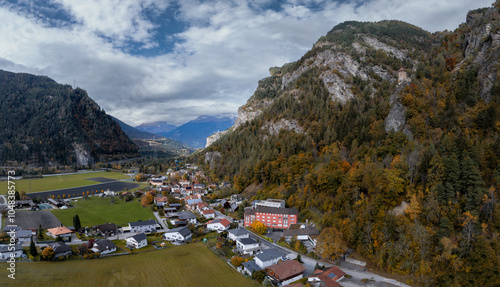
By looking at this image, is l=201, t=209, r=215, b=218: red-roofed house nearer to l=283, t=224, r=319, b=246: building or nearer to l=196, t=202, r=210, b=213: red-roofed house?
l=196, t=202, r=210, b=213: red-roofed house

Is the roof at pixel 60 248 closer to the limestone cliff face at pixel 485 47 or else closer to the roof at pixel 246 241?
the roof at pixel 246 241

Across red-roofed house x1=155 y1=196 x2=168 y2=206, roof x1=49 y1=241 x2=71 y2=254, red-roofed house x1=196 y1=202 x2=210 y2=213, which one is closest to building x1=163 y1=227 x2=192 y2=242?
roof x1=49 y1=241 x2=71 y2=254

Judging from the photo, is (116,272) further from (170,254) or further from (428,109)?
(428,109)

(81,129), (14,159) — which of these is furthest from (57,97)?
(14,159)

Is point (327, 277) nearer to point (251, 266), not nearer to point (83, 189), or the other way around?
point (251, 266)

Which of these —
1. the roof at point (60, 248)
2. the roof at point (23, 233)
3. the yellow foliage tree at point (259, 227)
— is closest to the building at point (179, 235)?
the yellow foliage tree at point (259, 227)
